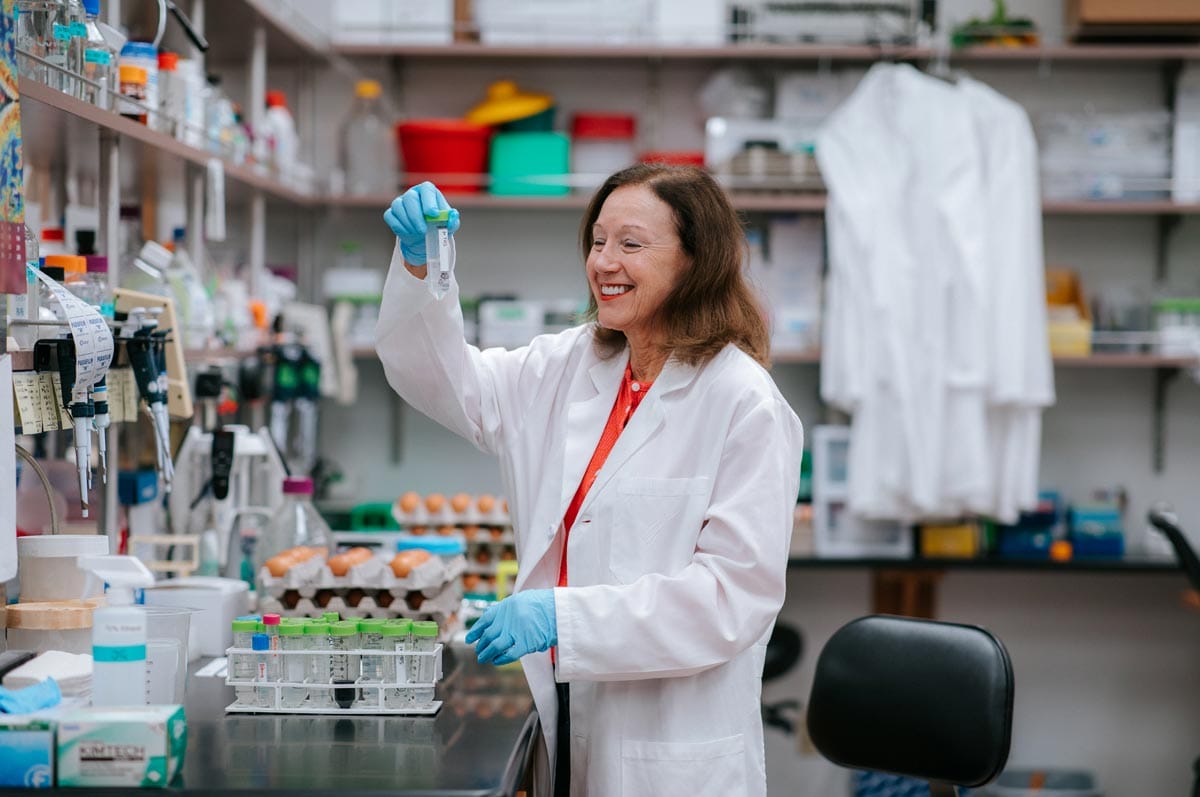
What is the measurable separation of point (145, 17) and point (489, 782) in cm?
217

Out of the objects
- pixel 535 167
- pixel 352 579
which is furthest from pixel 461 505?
pixel 535 167

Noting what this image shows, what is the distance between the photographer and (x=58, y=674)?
164 cm

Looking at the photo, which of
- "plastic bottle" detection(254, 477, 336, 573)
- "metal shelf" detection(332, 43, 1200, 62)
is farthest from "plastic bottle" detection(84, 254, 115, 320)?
"metal shelf" detection(332, 43, 1200, 62)

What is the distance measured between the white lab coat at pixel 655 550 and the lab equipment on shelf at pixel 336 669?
206mm

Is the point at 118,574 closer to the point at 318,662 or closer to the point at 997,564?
the point at 318,662

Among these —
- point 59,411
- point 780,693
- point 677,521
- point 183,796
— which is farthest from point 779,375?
point 183,796

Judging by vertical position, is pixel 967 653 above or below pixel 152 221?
below

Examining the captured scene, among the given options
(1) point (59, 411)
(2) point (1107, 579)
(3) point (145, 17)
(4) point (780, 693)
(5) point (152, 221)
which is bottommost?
(4) point (780, 693)

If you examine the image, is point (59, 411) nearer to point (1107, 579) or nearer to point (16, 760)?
point (16, 760)

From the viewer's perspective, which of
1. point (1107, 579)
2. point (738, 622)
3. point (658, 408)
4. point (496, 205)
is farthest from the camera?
point (1107, 579)

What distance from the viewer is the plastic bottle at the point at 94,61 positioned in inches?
82.3

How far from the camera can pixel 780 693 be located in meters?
4.32

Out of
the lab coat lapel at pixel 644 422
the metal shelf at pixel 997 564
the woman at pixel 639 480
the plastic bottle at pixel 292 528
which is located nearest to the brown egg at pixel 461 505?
the plastic bottle at pixel 292 528

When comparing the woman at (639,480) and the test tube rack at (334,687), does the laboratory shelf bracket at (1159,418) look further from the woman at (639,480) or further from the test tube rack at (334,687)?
the test tube rack at (334,687)
